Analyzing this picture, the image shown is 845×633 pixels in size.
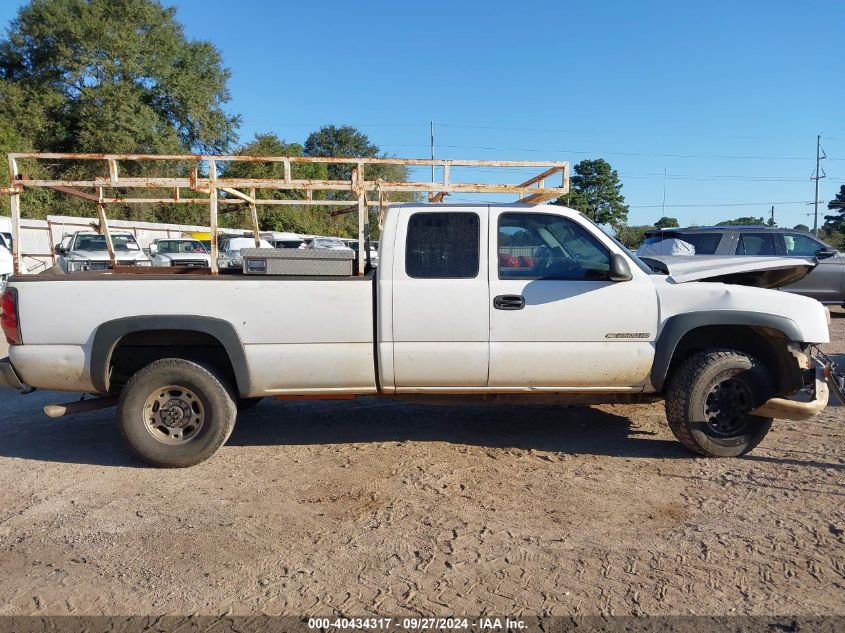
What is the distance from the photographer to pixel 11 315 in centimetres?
456

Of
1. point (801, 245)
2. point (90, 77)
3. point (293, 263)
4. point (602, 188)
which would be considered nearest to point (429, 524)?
point (293, 263)

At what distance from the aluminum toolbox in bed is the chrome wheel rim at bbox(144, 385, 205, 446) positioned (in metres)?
1.03

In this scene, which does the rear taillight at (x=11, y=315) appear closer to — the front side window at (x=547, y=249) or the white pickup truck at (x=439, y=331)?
the white pickup truck at (x=439, y=331)

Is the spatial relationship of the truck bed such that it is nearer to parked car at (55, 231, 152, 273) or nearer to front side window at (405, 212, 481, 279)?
front side window at (405, 212, 481, 279)

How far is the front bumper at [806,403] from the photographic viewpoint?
4.50 m

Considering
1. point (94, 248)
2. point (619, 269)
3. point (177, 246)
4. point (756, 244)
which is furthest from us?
point (177, 246)

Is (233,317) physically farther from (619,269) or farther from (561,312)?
(619,269)

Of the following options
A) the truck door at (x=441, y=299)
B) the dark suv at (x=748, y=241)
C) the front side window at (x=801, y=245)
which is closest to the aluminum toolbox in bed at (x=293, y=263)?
the truck door at (x=441, y=299)

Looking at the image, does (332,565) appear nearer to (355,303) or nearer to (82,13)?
(355,303)

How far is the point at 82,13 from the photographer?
3528 cm

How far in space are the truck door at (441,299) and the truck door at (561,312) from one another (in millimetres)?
101

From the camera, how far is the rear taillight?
454cm

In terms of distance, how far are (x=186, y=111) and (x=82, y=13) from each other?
7045mm

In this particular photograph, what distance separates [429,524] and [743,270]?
3.29m
